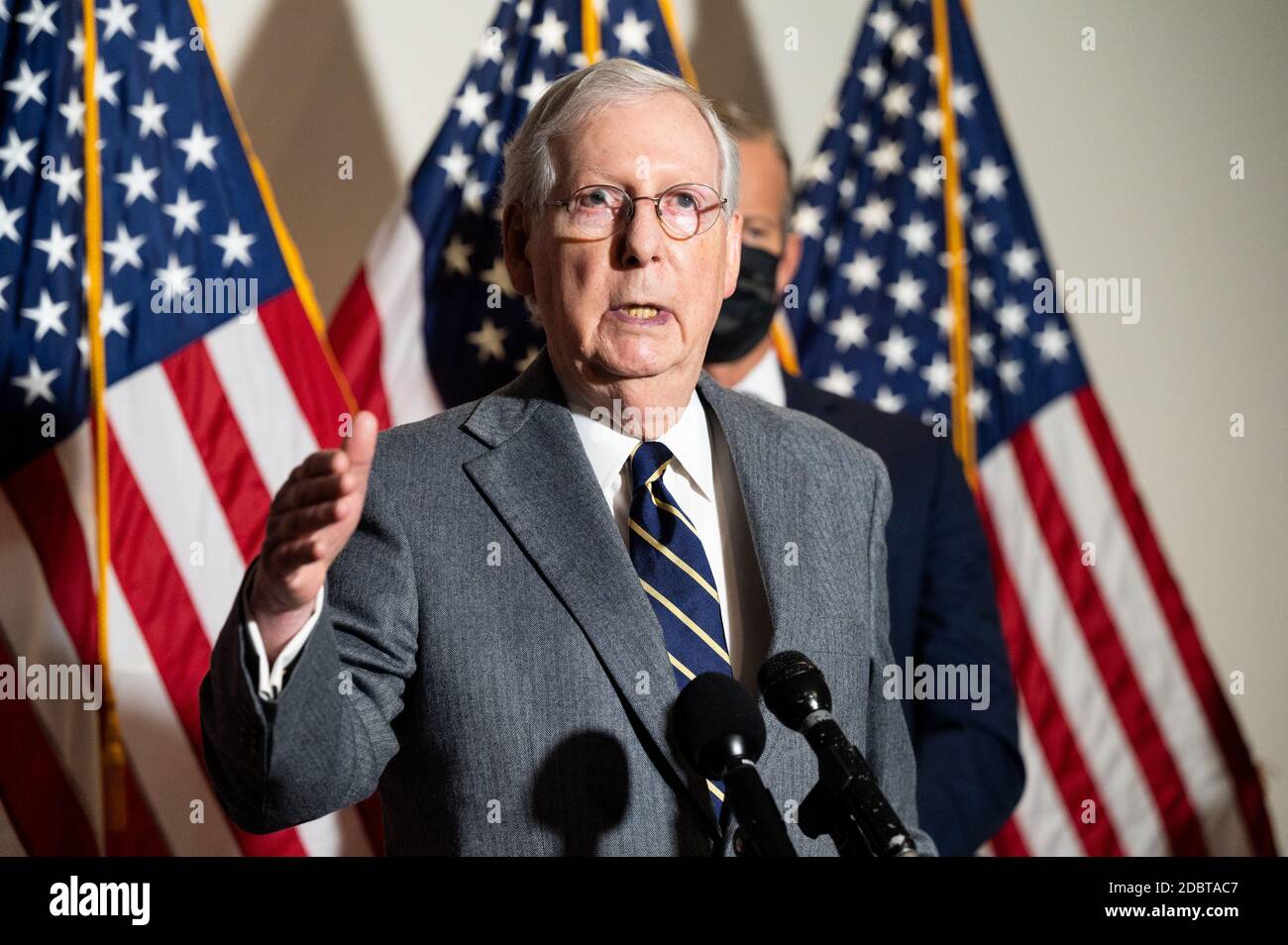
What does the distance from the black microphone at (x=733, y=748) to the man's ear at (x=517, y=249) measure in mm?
762

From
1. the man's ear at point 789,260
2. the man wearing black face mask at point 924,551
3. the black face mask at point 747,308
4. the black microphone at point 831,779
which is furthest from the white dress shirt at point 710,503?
the man's ear at point 789,260

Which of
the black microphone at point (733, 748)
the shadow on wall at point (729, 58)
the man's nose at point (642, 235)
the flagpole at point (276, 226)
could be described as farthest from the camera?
the shadow on wall at point (729, 58)

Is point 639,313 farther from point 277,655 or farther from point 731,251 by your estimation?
point 277,655

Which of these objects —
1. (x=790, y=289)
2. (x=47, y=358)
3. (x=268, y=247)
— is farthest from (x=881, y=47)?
(x=47, y=358)

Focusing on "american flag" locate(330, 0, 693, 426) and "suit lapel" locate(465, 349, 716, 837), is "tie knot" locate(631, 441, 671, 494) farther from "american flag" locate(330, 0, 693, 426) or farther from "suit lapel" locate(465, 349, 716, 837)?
A: "american flag" locate(330, 0, 693, 426)

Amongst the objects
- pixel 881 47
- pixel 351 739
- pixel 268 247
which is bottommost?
pixel 351 739

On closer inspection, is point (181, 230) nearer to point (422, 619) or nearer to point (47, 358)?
point (47, 358)

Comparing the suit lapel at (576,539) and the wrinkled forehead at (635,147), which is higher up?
the wrinkled forehead at (635,147)

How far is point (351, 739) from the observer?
52.5 inches

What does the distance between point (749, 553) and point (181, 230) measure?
1744 millimetres

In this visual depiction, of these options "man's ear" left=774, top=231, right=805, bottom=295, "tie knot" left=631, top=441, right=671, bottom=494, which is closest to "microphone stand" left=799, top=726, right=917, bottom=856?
"tie knot" left=631, top=441, right=671, bottom=494

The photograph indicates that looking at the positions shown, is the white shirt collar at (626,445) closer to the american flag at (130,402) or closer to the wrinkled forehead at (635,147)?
the wrinkled forehead at (635,147)

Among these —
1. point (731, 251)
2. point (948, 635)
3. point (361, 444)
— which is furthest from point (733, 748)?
point (948, 635)

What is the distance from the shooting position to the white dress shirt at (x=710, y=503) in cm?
158
